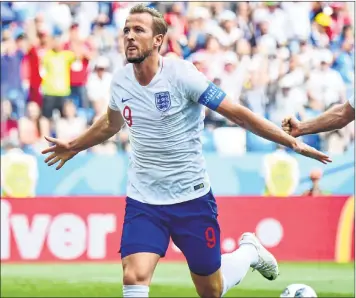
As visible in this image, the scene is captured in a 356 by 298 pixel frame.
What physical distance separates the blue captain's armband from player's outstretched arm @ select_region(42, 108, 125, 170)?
2.63 ft

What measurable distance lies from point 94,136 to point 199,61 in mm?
8472

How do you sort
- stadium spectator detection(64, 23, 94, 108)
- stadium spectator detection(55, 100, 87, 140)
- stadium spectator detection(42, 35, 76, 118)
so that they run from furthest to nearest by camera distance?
1. stadium spectator detection(64, 23, 94, 108)
2. stadium spectator detection(42, 35, 76, 118)
3. stadium spectator detection(55, 100, 87, 140)

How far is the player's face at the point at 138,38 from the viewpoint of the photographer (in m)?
6.56

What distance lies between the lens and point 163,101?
21.9ft

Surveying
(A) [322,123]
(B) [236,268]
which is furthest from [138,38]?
(B) [236,268]

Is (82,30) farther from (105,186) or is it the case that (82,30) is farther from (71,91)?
(105,186)

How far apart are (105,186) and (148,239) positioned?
7.35 metres

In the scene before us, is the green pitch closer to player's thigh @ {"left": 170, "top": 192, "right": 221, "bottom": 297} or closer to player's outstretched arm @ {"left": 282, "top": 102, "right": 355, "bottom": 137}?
player's outstretched arm @ {"left": 282, "top": 102, "right": 355, "bottom": 137}

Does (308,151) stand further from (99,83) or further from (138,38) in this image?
(99,83)

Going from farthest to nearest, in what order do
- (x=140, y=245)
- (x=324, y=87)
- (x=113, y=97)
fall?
(x=324, y=87) < (x=113, y=97) < (x=140, y=245)

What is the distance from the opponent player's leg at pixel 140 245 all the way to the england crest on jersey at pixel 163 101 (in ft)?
2.18

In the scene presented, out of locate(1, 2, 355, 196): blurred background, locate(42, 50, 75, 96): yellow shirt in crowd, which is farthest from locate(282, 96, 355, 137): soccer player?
locate(42, 50, 75, 96): yellow shirt in crowd

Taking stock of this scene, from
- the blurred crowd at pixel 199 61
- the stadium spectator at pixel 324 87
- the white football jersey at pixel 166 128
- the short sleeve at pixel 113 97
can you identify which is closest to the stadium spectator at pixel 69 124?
the blurred crowd at pixel 199 61

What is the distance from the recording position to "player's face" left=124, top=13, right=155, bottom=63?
21.5ft
